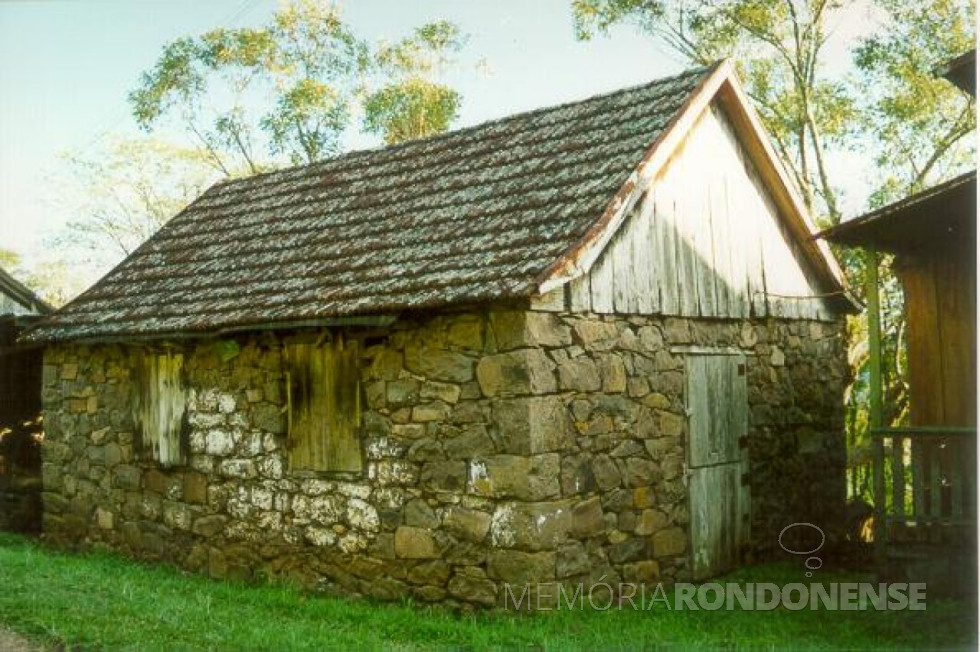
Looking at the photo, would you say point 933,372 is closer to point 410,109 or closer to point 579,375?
point 579,375

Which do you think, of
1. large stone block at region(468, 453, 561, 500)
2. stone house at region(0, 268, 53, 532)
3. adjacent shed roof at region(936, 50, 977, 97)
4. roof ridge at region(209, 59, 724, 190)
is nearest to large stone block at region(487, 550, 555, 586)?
large stone block at region(468, 453, 561, 500)

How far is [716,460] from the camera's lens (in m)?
9.44

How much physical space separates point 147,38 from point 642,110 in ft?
16.1

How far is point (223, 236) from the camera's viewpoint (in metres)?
12.0

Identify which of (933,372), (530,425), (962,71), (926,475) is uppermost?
(962,71)

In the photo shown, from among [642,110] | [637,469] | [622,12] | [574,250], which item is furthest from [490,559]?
[622,12]

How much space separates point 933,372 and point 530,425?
3962 mm

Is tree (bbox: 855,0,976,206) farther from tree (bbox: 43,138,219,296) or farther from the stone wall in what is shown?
tree (bbox: 43,138,219,296)

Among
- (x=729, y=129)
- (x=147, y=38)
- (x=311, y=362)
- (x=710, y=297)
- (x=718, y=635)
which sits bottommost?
(x=718, y=635)

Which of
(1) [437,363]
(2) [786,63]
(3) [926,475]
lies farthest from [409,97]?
(3) [926,475]

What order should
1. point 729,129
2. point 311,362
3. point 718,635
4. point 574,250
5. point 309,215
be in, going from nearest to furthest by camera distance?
point 718,635 < point 574,250 < point 311,362 < point 729,129 < point 309,215

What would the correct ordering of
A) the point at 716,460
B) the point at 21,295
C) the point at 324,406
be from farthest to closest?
the point at 21,295, the point at 716,460, the point at 324,406

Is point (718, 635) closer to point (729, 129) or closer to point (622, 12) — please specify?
point (729, 129)

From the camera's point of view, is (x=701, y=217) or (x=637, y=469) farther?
(x=701, y=217)
